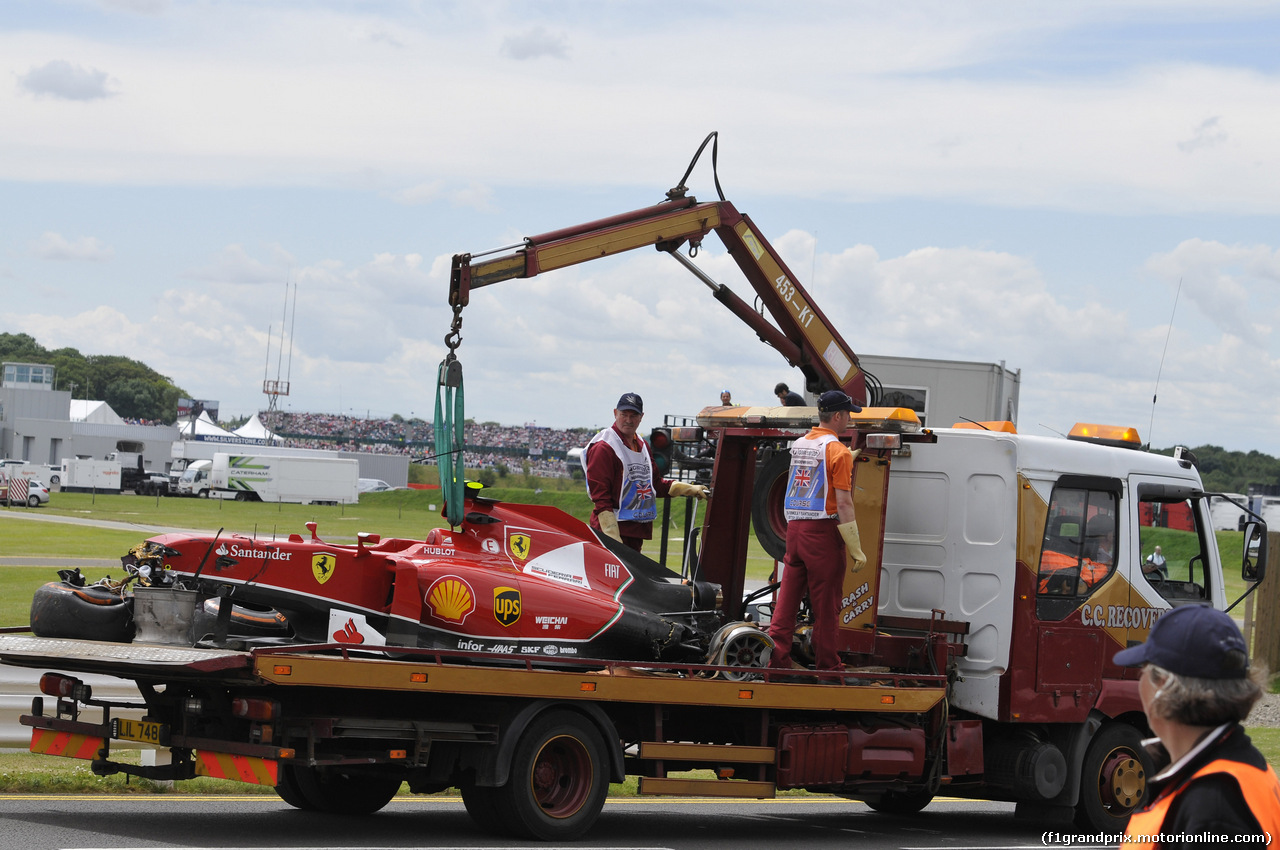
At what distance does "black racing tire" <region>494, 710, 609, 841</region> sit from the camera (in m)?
8.23

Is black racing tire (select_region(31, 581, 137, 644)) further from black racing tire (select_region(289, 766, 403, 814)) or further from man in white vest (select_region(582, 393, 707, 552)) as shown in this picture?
man in white vest (select_region(582, 393, 707, 552))

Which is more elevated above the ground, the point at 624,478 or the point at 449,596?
the point at 624,478

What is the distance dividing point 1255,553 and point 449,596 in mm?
5944

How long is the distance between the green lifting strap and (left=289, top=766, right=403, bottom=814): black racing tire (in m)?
1.85

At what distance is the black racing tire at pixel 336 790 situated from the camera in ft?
30.3

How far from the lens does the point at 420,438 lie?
125 meters

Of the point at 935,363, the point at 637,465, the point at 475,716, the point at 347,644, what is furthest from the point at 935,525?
the point at 935,363

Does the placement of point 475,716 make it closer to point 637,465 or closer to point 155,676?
point 155,676

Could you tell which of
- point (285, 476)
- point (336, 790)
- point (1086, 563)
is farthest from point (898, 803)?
point (285, 476)

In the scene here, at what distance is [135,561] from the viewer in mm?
8070

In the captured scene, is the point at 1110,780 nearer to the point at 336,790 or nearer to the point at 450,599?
the point at 450,599

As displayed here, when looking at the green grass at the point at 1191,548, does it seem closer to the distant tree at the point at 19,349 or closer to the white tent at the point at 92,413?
the white tent at the point at 92,413

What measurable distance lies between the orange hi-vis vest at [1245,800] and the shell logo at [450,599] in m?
6.10

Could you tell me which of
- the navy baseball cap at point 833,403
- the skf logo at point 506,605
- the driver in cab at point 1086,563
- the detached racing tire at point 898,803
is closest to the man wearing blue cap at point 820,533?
the navy baseball cap at point 833,403
